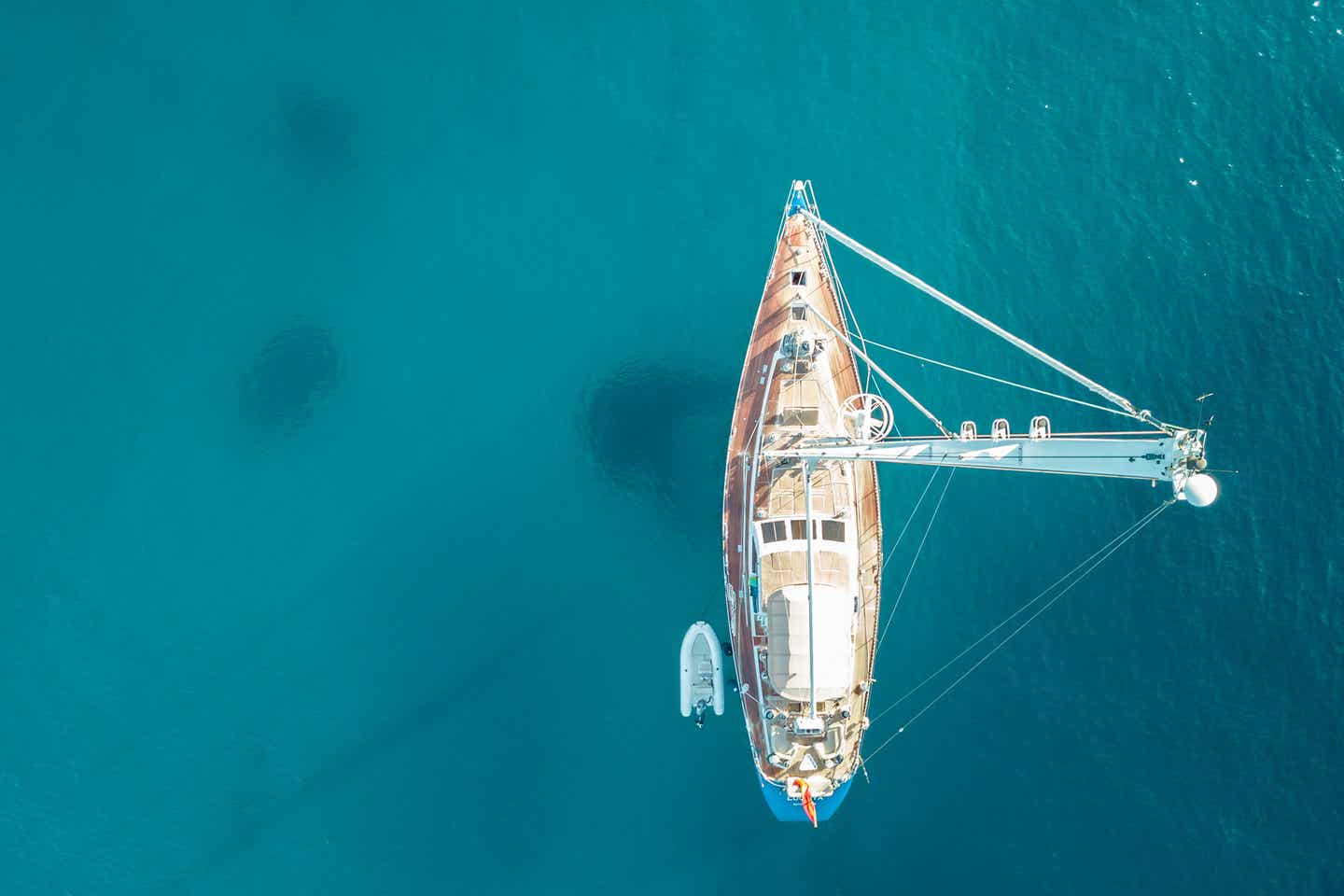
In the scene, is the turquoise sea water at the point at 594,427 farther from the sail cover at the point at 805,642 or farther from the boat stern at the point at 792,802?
the sail cover at the point at 805,642

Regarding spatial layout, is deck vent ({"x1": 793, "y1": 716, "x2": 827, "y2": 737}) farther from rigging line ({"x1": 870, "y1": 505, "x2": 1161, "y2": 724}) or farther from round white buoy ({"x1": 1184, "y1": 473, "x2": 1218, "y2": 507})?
round white buoy ({"x1": 1184, "y1": 473, "x2": 1218, "y2": 507})

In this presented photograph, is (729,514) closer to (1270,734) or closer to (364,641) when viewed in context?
(364,641)

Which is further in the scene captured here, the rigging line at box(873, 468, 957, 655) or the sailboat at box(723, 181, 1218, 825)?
the rigging line at box(873, 468, 957, 655)

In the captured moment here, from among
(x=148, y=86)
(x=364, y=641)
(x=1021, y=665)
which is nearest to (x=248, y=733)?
(x=364, y=641)

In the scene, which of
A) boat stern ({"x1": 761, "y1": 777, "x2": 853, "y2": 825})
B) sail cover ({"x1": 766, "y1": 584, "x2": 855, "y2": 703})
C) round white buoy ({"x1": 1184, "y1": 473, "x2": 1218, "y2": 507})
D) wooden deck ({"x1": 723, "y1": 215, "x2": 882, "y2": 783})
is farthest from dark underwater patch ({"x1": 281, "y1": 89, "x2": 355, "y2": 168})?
round white buoy ({"x1": 1184, "y1": 473, "x2": 1218, "y2": 507})

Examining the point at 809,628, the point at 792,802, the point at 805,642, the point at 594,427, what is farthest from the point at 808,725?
the point at 594,427

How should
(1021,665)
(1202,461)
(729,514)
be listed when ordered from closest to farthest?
1. (1202,461)
2. (729,514)
3. (1021,665)
